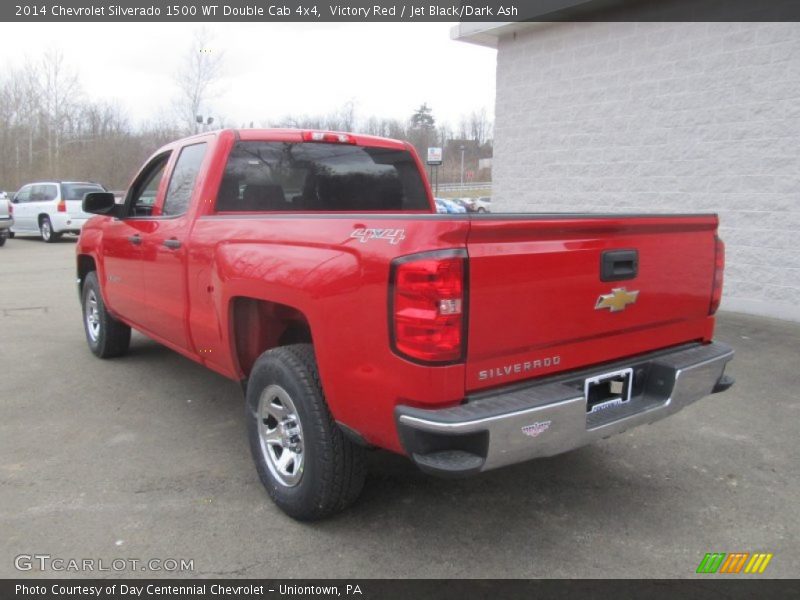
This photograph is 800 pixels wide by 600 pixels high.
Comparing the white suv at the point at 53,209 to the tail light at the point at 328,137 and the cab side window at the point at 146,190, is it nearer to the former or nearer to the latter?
the cab side window at the point at 146,190

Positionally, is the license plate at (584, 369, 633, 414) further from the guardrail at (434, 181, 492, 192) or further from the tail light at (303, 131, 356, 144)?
the guardrail at (434, 181, 492, 192)

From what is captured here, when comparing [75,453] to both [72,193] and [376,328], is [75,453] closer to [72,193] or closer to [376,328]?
[376,328]

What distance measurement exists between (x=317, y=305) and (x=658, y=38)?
7336mm

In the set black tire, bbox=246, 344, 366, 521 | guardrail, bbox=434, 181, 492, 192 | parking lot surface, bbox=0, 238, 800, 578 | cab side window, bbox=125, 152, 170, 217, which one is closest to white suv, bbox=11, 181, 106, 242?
cab side window, bbox=125, 152, 170, 217

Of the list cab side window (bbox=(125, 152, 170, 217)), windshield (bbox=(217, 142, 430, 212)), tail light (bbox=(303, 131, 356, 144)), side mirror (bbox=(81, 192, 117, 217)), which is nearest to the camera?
windshield (bbox=(217, 142, 430, 212))

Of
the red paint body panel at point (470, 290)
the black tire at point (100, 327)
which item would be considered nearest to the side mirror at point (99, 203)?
the black tire at point (100, 327)

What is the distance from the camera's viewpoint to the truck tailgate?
8.01 feet

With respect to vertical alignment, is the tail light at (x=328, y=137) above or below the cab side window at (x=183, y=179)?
above

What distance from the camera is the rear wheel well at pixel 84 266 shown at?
608 cm

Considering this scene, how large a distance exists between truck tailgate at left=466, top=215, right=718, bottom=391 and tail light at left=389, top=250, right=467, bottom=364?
0.06 m

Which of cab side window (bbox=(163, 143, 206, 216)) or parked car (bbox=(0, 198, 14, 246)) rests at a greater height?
cab side window (bbox=(163, 143, 206, 216))

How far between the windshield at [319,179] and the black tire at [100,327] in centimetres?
245

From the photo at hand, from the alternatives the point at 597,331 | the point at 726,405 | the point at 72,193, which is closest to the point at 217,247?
the point at 597,331

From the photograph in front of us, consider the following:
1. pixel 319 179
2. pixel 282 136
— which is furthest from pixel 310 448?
pixel 282 136
